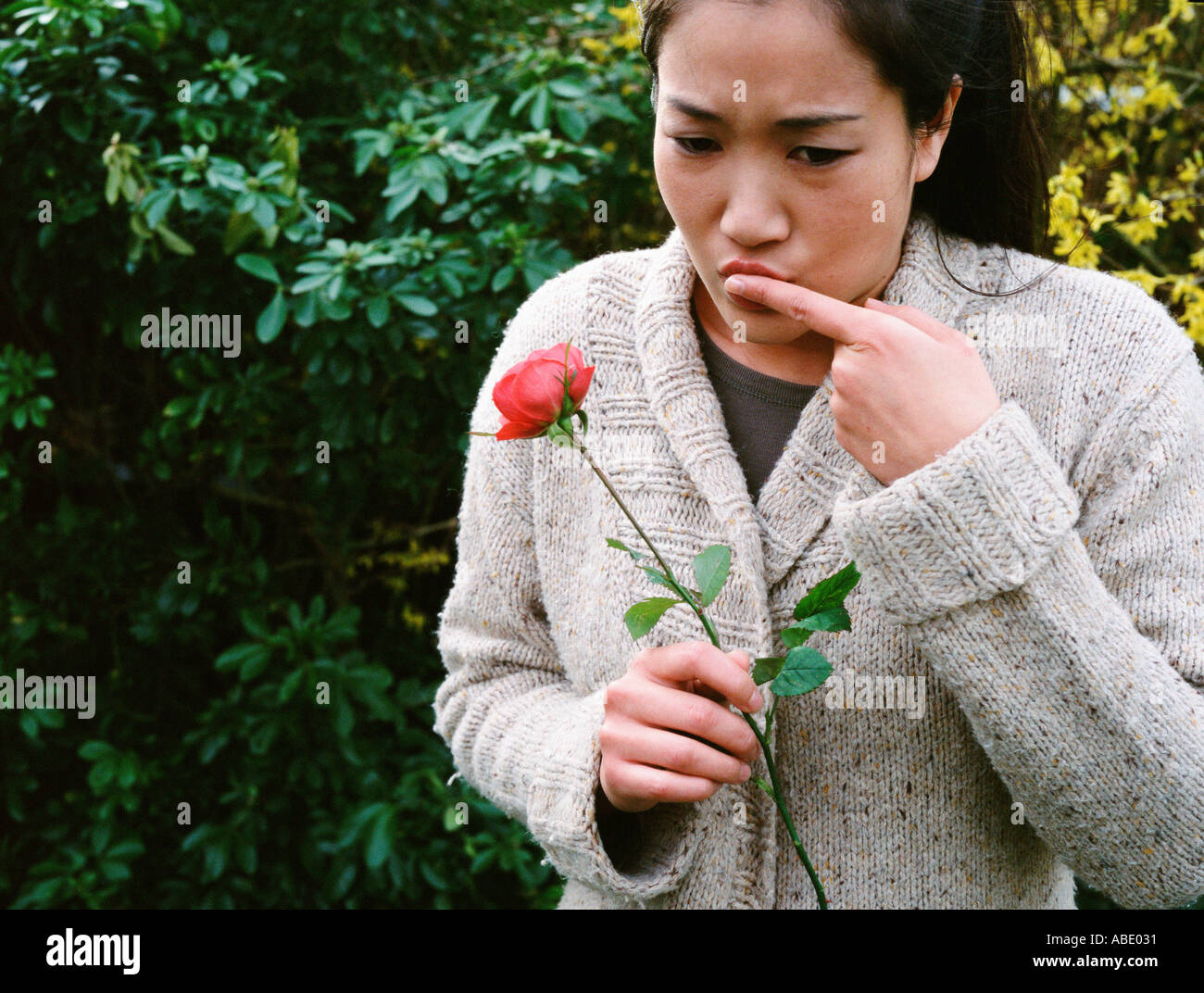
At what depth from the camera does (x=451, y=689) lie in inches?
53.8

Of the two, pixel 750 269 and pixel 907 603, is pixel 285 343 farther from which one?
pixel 907 603

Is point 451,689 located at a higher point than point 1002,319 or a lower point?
lower

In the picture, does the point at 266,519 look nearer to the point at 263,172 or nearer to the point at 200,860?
the point at 200,860

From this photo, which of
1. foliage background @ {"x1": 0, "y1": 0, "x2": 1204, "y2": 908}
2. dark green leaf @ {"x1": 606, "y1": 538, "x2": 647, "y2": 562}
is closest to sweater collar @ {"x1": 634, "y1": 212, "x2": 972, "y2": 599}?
dark green leaf @ {"x1": 606, "y1": 538, "x2": 647, "y2": 562}

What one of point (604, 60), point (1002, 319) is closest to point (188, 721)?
point (604, 60)

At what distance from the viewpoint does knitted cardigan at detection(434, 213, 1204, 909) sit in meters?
0.92

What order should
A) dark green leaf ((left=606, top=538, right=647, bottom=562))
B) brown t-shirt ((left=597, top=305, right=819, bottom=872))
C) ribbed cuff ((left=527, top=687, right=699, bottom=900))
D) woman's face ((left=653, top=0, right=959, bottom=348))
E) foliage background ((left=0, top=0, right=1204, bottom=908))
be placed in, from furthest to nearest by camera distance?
foliage background ((left=0, top=0, right=1204, bottom=908)), brown t-shirt ((left=597, top=305, right=819, bottom=872)), ribbed cuff ((left=527, top=687, right=699, bottom=900)), woman's face ((left=653, top=0, right=959, bottom=348)), dark green leaf ((left=606, top=538, right=647, bottom=562))

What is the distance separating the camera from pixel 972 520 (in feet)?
2.93

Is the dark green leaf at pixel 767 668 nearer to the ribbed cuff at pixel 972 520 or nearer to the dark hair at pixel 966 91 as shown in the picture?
the ribbed cuff at pixel 972 520

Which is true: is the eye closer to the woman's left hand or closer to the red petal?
the woman's left hand

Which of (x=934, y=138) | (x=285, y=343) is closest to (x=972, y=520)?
(x=934, y=138)

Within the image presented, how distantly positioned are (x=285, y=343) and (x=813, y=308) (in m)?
1.68
